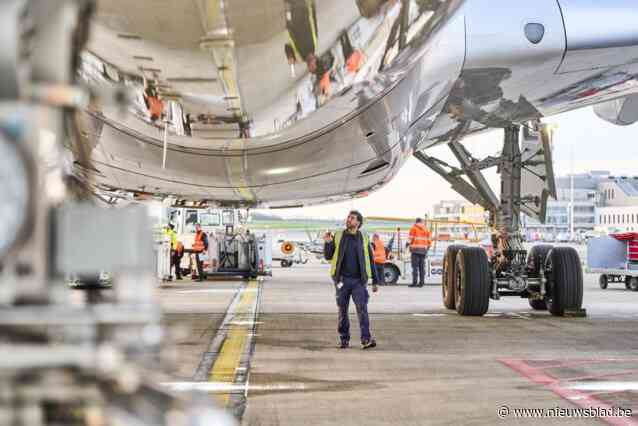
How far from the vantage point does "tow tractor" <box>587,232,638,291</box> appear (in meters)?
20.3

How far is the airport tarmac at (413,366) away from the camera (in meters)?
5.40

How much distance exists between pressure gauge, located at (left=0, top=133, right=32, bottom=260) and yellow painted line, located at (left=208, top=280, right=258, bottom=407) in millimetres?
4075

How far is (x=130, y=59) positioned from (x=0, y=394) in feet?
7.70

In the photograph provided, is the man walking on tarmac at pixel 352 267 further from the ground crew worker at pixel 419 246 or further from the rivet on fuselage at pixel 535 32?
the ground crew worker at pixel 419 246

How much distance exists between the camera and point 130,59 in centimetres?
370

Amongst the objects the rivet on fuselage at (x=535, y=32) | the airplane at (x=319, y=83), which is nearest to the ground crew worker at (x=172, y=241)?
the airplane at (x=319, y=83)

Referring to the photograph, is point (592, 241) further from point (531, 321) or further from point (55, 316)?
point (55, 316)

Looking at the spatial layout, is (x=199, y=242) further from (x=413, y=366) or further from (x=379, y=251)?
(x=413, y=366)

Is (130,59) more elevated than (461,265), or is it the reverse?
(130,59)

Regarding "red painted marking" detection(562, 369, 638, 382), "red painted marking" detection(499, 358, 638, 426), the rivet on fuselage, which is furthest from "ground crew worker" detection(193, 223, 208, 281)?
"red painted marking" detection(562, 369, 638, 382)

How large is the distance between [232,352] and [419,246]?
40.2 feet

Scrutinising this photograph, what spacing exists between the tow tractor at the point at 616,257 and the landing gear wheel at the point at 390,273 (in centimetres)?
445

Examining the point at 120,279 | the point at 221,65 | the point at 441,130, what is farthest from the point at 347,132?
the point at 441,130

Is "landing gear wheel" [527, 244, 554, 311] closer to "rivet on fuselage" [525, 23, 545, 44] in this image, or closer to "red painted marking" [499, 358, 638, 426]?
"rivet on fuselage" [525, 23, 545, 44]
